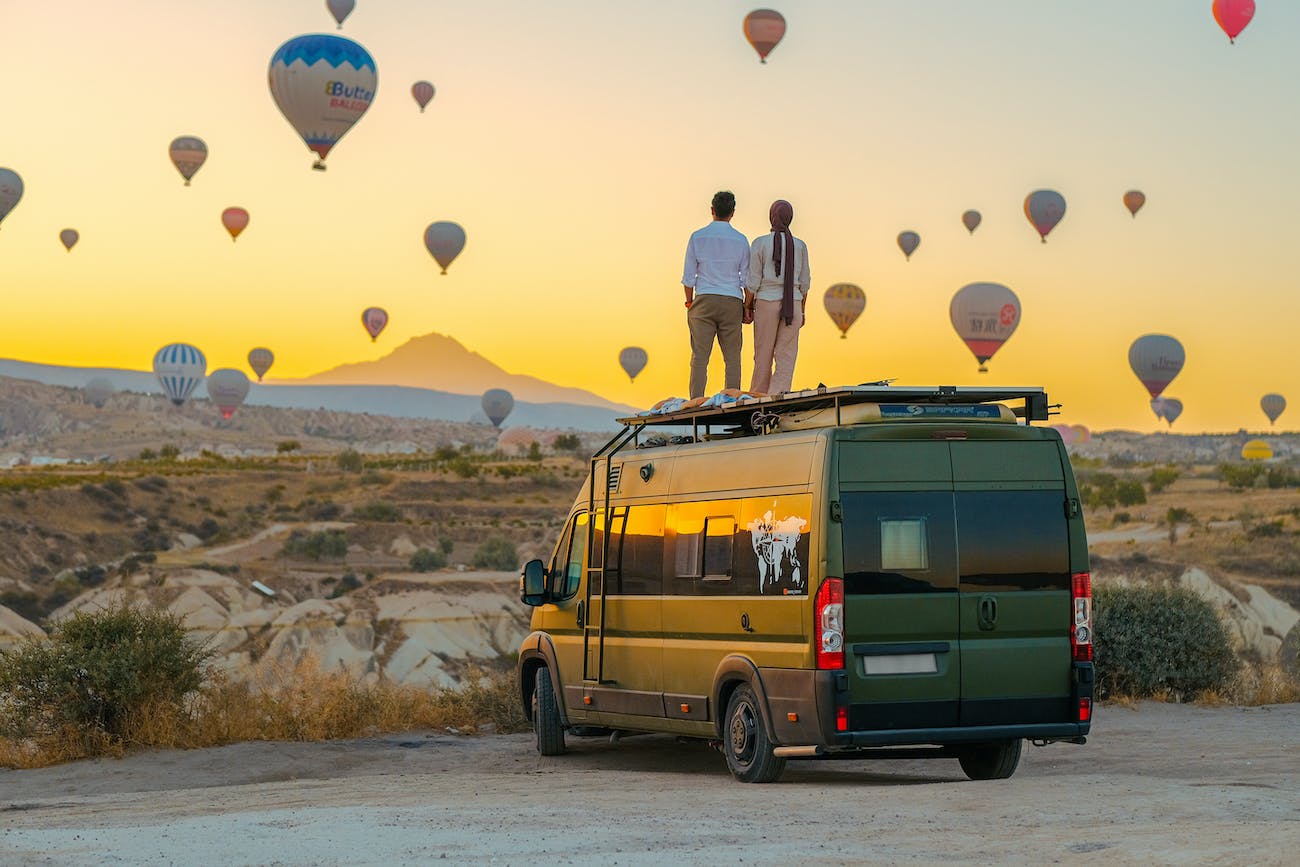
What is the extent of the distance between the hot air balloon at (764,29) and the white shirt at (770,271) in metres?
54.2

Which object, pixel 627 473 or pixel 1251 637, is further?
pixel 1251 637

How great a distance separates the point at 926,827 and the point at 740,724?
3102 mm

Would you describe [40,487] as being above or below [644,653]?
above

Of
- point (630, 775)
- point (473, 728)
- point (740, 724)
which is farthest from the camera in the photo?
point (473, 728)

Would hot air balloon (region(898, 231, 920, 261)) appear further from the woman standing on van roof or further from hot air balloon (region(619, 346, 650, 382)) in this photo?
the woman standing on van roof

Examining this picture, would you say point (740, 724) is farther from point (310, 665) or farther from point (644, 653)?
point (310, 665)

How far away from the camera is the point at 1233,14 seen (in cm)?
6588

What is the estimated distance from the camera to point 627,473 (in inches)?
584

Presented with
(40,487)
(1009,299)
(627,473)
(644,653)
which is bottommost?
(644,653)

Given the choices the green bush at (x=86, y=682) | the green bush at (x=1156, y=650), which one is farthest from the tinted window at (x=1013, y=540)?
the green bush at (x=86, y=682)

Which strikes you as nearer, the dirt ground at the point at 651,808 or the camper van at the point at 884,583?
the dirt ground at the point at 651,808

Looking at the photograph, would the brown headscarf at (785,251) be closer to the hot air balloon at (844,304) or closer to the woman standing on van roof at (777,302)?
the woman standing on van roof at (777,302)

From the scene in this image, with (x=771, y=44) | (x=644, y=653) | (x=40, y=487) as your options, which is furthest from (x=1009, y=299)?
(x=644, y=653)

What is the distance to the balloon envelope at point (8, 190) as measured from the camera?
96188 millimetres
